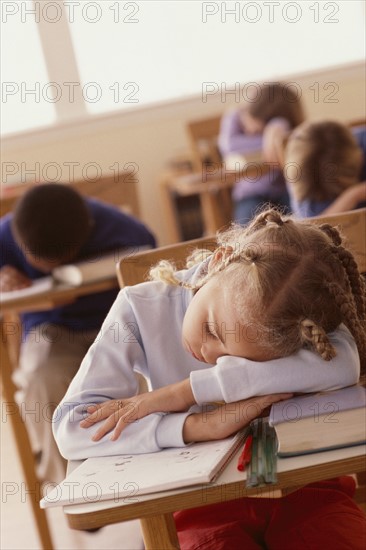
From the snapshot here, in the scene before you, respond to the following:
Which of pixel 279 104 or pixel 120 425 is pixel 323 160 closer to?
pixel 120 425

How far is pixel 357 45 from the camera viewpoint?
6410 millimetres

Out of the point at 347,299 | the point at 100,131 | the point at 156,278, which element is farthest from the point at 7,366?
the point at 100,131

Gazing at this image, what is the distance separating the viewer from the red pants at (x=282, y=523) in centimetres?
121

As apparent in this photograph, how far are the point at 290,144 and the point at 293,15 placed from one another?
11.9 feet

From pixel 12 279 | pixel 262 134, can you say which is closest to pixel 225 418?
pixel 12 279

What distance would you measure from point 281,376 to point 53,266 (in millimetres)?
1583

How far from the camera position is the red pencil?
94cm

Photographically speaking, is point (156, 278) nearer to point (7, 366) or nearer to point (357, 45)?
point (7, 366)

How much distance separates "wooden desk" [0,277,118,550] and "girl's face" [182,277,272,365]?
3.20ft

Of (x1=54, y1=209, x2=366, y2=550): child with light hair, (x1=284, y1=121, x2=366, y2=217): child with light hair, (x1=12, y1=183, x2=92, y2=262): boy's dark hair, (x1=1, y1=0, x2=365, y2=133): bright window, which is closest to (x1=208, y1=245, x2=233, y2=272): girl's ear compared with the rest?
(x1=54, y1=209, x2=366, y2=550): child with light hair

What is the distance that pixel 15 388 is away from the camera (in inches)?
93.2

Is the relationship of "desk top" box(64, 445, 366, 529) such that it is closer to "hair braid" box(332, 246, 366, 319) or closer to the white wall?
"hair braid" box(332, 246, 366, 319)

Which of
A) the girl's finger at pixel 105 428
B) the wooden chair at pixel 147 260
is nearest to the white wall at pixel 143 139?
the wooden chair at pixel 147 260

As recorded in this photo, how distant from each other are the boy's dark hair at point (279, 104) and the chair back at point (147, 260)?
10.9 feet
